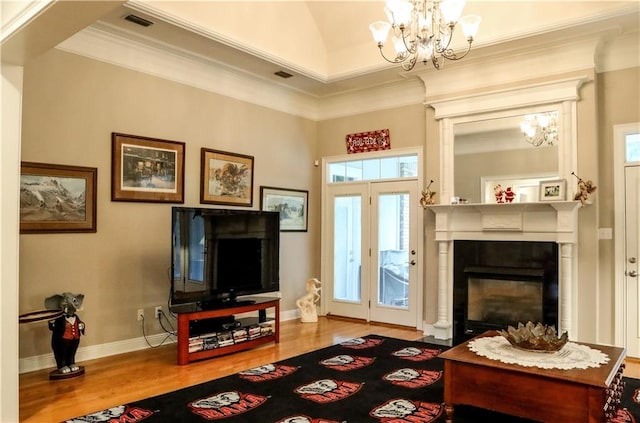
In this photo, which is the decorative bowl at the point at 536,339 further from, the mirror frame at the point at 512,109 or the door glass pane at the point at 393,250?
the door glass pane at the point at 393,250

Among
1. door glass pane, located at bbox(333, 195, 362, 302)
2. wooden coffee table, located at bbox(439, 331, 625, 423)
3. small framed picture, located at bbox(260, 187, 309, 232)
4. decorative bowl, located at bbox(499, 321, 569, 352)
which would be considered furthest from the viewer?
door glass pane, located at bbox(333, 195, 362, 302)

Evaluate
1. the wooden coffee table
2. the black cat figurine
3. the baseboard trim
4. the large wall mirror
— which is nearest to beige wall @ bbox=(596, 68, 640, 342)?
the large wall mirror

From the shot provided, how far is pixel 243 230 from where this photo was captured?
4.91 m

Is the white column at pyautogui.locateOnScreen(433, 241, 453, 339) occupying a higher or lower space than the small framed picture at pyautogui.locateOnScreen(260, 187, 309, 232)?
lower

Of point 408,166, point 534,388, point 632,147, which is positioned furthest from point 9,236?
point 632,147

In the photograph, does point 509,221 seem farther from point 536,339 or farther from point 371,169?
point 536,339

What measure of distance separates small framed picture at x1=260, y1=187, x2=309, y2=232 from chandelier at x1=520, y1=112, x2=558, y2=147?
2.96 meters

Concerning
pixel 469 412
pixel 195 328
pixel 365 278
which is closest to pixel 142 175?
pixel 195 328

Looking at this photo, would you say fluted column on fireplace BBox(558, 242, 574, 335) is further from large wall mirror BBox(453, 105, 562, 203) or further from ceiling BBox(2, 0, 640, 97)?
ceiling BBox(2, 0, 640, 97)

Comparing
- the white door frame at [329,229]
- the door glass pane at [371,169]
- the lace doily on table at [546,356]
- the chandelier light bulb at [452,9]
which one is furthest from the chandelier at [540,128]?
the lace doily on table at [546,356]

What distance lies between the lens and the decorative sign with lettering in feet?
20.1

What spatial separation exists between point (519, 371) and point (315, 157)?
4655 millimetres

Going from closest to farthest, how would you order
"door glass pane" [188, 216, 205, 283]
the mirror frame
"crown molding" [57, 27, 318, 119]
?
"crown molding" [57, 27, 318, 119]
"door glass pane" [188, 216, 205, 283]
the mirror frame

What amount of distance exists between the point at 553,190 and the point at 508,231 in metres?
0.61
